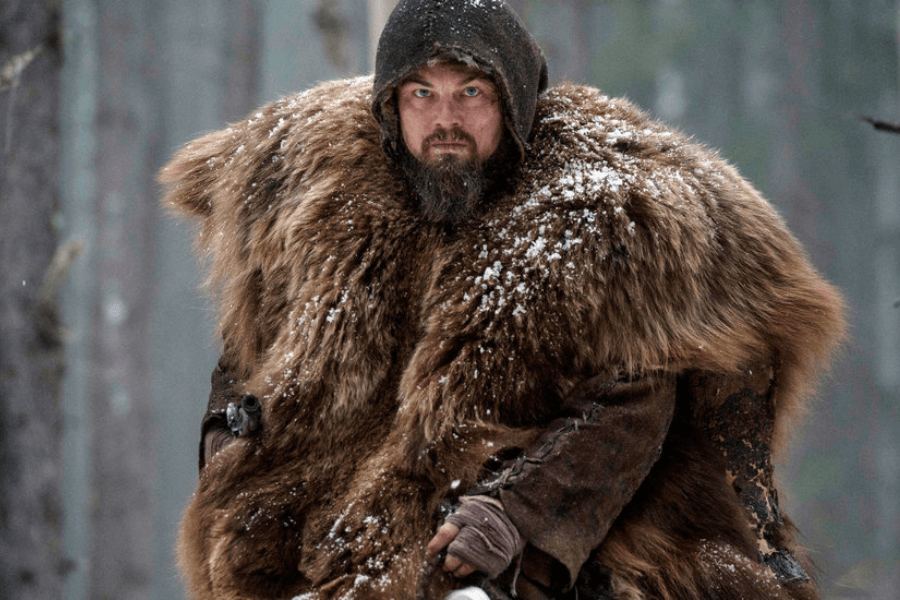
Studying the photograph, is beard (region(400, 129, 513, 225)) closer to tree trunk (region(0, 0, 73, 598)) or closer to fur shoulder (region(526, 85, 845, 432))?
fur shoulder (region(526, 85, 845, 432))

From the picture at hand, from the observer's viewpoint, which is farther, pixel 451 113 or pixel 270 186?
pixel 270 186

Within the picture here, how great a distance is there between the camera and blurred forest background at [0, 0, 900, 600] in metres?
4.13

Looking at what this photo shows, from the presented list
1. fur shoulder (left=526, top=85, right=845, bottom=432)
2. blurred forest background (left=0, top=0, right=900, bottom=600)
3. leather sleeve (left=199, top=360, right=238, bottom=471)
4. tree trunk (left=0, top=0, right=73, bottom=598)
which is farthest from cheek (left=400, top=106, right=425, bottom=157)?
Result: tree trunk (left=0, top=0, right=73, bottom=598)

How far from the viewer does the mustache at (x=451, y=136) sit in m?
2.21

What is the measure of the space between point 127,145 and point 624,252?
810 centimetres

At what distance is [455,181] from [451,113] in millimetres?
177

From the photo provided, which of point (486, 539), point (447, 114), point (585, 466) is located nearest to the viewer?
point (486, 539)

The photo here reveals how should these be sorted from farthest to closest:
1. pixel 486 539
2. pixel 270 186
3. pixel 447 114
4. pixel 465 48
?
pixel 270 186 < pixel 447 114 < pixel 465 48 < pixel 486 539

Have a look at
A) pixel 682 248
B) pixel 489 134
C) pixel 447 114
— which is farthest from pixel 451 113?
pixel 682 248

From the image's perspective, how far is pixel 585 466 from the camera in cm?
198

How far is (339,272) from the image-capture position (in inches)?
88.0

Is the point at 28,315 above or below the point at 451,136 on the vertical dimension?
below

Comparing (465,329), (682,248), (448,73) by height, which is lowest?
(465,329)

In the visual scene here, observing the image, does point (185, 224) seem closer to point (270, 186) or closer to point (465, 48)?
point (270, 186)
